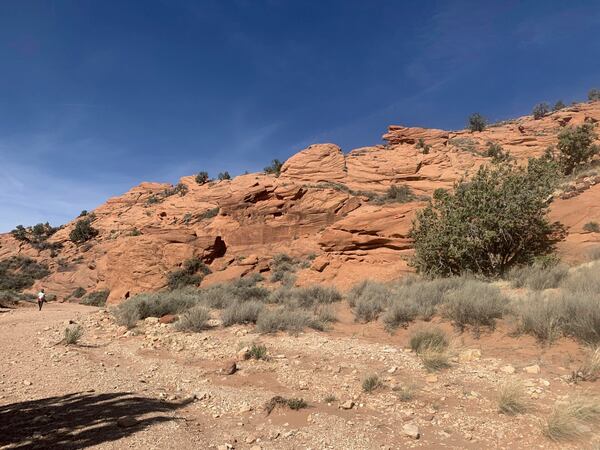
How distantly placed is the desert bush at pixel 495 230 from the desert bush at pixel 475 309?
14.7ft

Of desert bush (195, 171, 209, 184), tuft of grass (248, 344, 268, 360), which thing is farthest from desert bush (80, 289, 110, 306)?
desert bush (195, 171, 209, 184)

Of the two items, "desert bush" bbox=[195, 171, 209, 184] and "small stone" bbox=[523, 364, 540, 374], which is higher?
"desert bush" bbox=[195, 171, 209, 184]

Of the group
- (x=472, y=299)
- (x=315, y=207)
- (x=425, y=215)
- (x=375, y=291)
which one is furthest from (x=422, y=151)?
(x=472, y=299)

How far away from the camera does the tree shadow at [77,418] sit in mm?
3812

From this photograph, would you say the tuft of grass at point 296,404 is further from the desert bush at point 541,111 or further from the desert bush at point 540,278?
the desert bush at point 541,111

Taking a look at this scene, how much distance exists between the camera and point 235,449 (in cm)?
386

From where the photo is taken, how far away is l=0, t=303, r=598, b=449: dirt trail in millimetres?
3973

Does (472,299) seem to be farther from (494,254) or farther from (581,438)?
(494,254)

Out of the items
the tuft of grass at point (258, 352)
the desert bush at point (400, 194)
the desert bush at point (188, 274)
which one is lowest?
the tuft of grass at point (258, 352)

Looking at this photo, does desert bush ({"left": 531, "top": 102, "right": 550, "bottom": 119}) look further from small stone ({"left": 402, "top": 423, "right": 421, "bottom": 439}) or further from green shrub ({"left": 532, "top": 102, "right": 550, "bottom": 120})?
small stone ({"left": 402, "top": 423, "right": 421, "bottom": 439})

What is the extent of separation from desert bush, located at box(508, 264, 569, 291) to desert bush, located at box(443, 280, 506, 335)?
1.66 metres

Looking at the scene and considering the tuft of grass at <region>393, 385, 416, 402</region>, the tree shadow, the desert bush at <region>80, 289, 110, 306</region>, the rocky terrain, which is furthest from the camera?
the desert bush at <region>80, 289, 110, 306</region>

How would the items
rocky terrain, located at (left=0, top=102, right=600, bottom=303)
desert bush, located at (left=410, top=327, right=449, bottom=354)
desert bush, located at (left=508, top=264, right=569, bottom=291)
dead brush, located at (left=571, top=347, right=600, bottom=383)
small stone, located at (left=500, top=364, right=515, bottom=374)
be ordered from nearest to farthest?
dead brush, located at (left=571, top=347, right=600, bottom=383)
small stone, located at (left=500, top=364, right=515, bottom=374)
desert bush, located at (left=410, top=327, right=449, bottom=354)
desert bush, located at (left=508, top=264, right=569, bottom=291)
rocky terrain, located at (left=0, top=102, right=600, bottom=303)

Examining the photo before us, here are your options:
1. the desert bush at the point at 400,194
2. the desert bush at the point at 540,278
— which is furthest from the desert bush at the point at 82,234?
the desert bush at the point at 540,278
